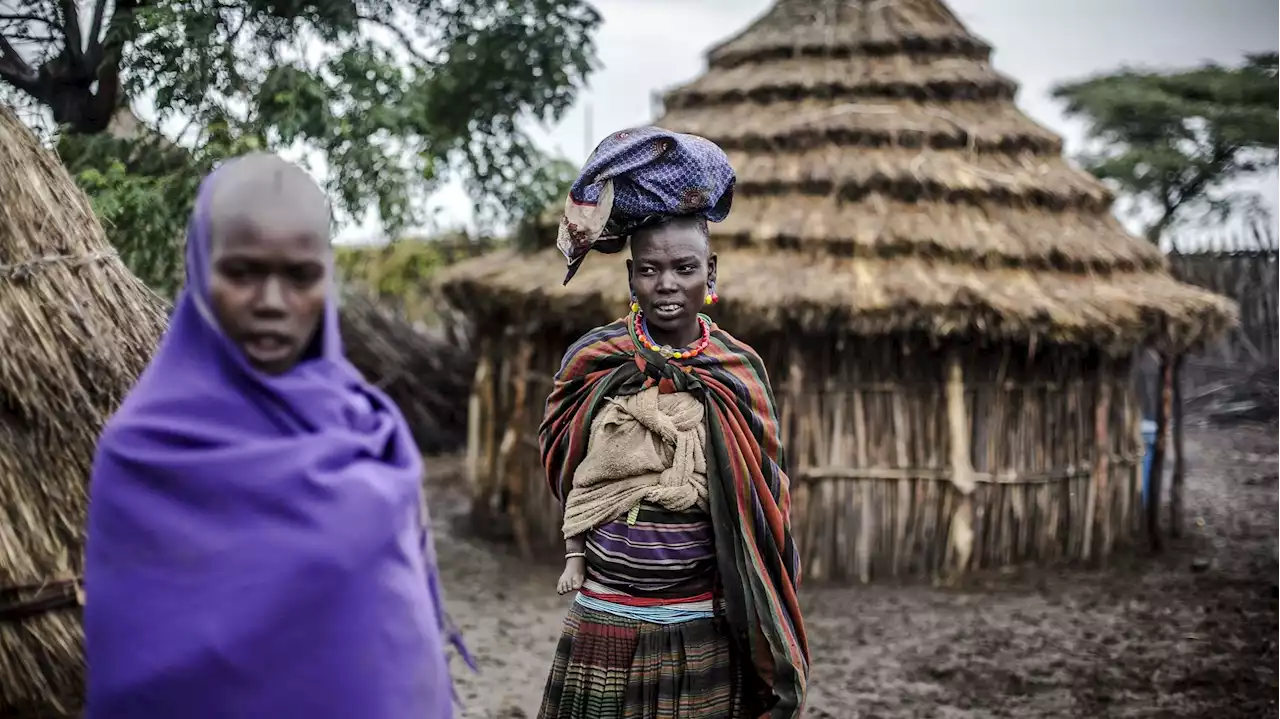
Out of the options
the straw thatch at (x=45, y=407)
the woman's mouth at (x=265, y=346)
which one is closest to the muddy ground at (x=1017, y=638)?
the straw thatch at (x=45, y=407)

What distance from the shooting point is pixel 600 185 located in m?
2.88

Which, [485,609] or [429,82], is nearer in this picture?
[429,82]

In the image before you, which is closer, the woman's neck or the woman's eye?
the woman's eye

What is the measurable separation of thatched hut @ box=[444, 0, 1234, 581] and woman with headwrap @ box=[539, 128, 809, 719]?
4.21m

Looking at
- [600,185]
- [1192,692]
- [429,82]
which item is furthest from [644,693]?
[429,82]

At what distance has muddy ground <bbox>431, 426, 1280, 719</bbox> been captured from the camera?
549cm

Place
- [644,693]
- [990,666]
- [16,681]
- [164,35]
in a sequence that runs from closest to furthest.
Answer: [644,693] < [16,681] < [164,35] < [990,666]

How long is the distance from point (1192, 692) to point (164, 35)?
5.29 metres

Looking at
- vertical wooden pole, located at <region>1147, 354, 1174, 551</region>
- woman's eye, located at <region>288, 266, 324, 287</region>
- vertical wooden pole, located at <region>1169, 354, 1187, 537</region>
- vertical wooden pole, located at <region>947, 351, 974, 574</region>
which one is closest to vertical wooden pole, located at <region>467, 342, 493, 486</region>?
vertical wooden pole, located at <region>947, 351, 974, 574</region>

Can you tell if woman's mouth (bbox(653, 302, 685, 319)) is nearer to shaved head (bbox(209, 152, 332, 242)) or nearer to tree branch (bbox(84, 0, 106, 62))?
shaved head (bbox(209, 152, 332, 242))

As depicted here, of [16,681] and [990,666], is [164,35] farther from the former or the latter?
[990,666]

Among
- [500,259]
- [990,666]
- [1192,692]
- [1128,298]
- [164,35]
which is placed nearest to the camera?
[164,35]

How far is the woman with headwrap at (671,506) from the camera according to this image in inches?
112

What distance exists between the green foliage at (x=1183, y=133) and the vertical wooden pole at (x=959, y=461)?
11.3 metres
